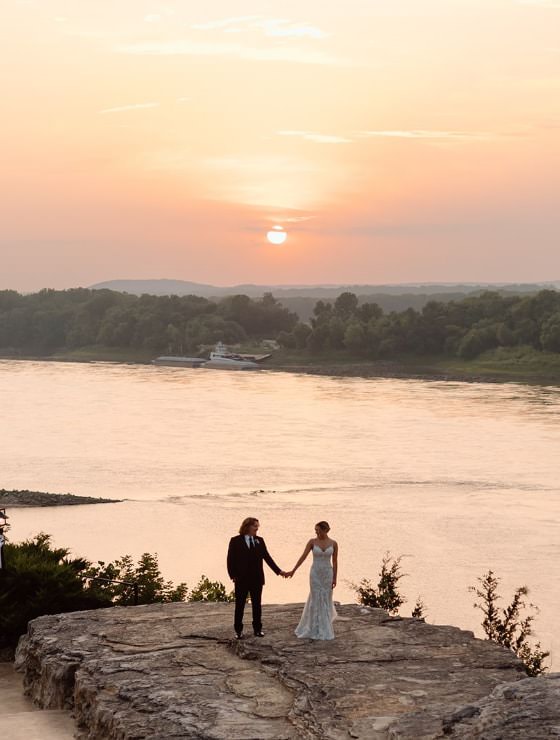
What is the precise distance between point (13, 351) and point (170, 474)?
463ft

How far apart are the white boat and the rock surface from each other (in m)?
140

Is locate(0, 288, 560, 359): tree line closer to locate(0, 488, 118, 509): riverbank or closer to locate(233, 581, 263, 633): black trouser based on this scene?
locate(0, 488, 118, 509): riverbank

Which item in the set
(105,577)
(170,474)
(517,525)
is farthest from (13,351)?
(105,577)

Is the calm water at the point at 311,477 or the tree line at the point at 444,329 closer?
the calm water at the point at 311,477

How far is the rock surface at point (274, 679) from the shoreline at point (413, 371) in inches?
4544

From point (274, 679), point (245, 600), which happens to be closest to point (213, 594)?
point (245, 600)

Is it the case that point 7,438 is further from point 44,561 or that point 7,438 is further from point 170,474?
point 44,561

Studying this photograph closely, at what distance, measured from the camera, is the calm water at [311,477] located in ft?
126

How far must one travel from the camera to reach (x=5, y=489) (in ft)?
182

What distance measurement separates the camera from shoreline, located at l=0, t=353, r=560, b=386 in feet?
431

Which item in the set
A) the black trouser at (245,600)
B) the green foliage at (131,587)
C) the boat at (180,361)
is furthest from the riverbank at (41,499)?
the boat at (180,361)

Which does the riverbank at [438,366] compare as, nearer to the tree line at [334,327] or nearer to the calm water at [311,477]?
the tree line at [334,327]

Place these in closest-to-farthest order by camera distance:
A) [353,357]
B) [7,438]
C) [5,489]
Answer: [5,489], [7,438], [353,357]

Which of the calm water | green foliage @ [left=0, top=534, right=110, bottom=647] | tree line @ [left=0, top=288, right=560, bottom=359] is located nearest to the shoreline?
tree line @ [left=0, top=288, right=560, bottom=359]
